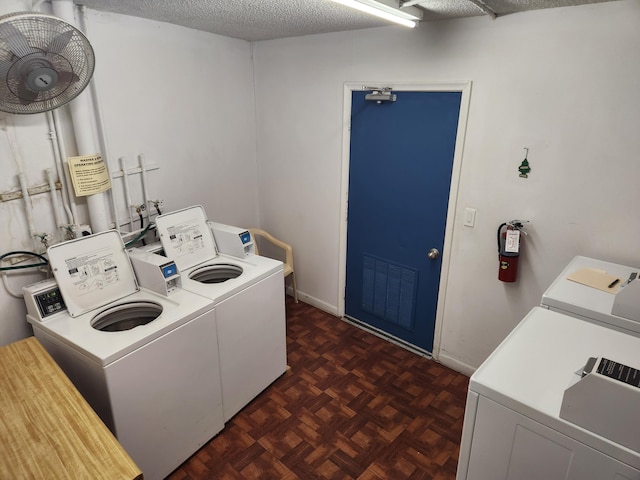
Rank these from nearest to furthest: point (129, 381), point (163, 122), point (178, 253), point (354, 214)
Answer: point (129, 381) < point (178, 253) < point (163, 122) < point (354, 214)

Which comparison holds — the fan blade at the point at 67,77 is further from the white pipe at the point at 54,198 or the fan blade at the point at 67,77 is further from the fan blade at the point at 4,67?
the white pipe at the point at 54,198

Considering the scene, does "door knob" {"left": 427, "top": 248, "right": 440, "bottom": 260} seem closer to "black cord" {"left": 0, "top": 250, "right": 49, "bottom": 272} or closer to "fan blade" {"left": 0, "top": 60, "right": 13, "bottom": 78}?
"black cord" {"left": 0, "top": 250, "right": 49, "bottom": 272}

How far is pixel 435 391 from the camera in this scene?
2.77 m

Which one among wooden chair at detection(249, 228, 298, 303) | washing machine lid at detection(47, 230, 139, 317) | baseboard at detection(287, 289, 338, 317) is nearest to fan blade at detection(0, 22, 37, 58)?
washing machine lid at detection(47, 230, 139, 317)

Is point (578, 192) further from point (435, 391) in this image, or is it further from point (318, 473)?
point (318, 473)

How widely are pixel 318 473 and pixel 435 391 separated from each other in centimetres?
102

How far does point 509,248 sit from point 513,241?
0.15 ft

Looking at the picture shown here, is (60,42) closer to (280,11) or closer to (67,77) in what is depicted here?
(67,77)

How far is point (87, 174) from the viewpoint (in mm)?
2379

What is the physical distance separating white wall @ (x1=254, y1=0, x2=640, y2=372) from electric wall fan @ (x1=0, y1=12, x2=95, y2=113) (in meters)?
1.74

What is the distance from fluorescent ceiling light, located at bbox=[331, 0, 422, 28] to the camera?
164 cm

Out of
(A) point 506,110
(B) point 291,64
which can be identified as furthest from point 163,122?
(A) point 506,110

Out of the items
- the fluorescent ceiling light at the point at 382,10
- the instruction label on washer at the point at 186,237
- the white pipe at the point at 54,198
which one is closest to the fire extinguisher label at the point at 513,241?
the fluorescent ceiling light at the point at 382,10

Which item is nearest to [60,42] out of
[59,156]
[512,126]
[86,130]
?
[86,130]
